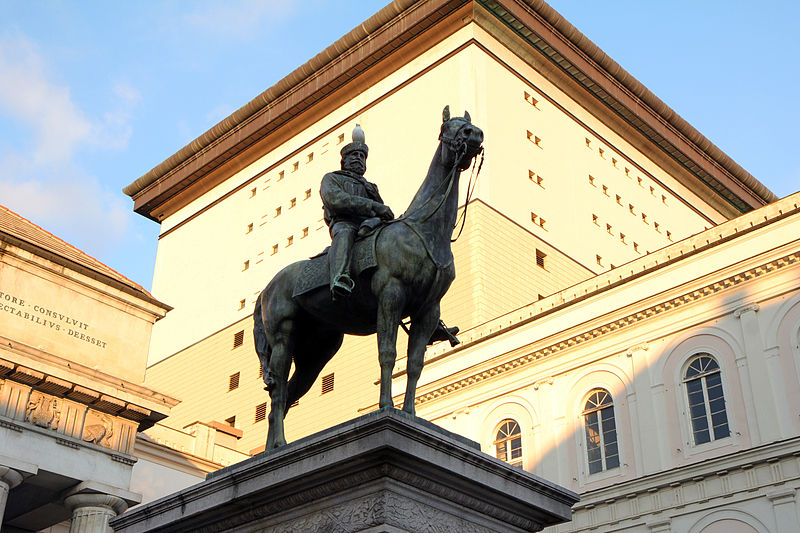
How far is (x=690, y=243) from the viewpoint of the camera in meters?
33.1

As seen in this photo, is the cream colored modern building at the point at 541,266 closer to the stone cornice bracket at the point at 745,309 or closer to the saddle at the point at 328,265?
the stone cornice bracket at the point at 745,309

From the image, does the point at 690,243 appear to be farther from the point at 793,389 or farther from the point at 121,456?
the point at 121,456

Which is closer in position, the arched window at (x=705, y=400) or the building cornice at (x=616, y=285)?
the arched window at (x=705, y=400)

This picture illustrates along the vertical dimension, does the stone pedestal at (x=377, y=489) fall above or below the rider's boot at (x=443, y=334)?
below

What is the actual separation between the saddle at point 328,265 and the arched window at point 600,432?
23.5 m

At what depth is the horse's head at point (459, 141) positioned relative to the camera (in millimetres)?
9602

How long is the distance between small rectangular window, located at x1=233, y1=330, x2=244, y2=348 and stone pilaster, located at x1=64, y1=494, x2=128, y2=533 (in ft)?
78.3

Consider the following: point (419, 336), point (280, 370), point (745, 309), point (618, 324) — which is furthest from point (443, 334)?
point (618, 324)

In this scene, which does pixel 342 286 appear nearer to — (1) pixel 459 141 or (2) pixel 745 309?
(1) pixel 459 141

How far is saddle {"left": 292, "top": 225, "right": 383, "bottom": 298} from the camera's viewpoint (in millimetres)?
9320

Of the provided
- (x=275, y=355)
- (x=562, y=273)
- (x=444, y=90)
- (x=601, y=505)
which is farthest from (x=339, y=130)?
(x=275, y=355)

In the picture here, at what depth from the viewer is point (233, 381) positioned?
5622 centimetres

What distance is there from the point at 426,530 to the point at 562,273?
43117 millimetres

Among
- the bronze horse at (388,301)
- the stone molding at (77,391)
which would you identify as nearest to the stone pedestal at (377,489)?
the bronze horse at (388,301)
